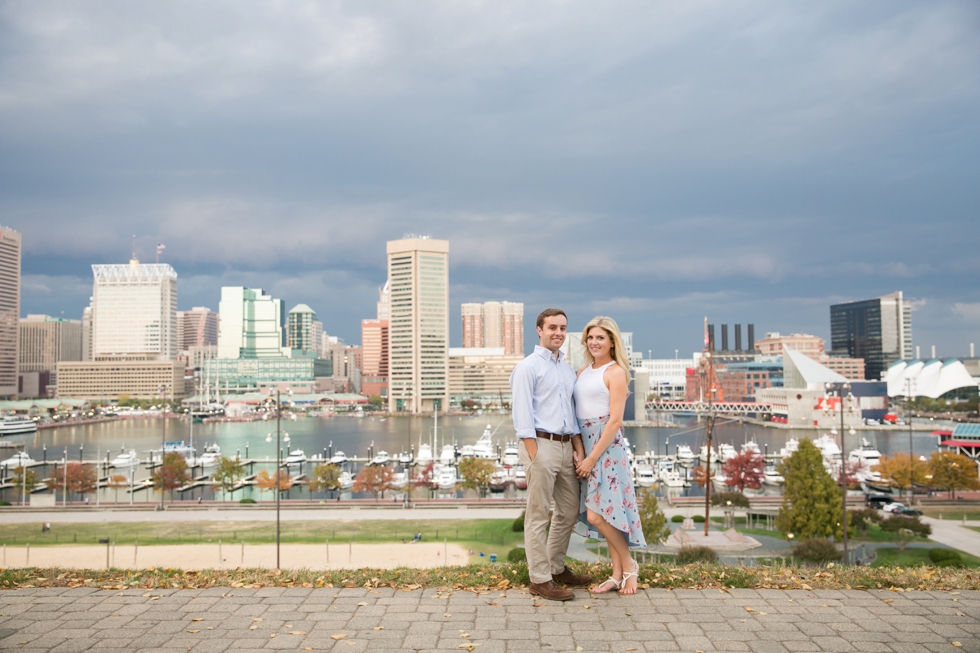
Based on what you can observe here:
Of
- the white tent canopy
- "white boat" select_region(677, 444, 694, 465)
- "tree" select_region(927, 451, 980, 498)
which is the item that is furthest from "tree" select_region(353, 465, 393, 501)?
the white tent canopy

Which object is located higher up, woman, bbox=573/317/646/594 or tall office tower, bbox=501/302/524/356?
tall office tower, bbox=501/302/524/356

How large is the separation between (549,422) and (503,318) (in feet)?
421

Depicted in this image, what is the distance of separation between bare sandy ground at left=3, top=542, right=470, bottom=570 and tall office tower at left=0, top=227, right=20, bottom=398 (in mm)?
96109

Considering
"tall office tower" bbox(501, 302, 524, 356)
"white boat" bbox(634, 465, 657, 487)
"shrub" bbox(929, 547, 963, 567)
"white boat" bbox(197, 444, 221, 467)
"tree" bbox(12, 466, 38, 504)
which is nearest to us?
"shrub" bbox(929, 547, 963, 567)

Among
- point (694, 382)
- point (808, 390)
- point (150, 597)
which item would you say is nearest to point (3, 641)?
point (150, 597)

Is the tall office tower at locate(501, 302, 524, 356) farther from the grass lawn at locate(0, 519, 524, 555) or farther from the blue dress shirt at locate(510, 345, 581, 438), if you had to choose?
the blue dress shirt at locate(510, 345, 581, 438)

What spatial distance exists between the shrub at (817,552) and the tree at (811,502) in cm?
199

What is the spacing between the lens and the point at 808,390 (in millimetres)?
61781

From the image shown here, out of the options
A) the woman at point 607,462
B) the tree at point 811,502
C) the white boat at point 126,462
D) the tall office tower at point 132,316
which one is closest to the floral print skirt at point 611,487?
the woman at point 607,462

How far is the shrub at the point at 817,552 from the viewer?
14297mm

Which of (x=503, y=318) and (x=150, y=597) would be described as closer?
(x=150, y=597)

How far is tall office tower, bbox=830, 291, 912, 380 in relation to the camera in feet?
371

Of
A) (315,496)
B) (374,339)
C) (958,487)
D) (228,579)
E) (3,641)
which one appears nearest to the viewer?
(3,641)

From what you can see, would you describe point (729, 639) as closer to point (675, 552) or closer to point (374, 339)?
point (675, 552)
